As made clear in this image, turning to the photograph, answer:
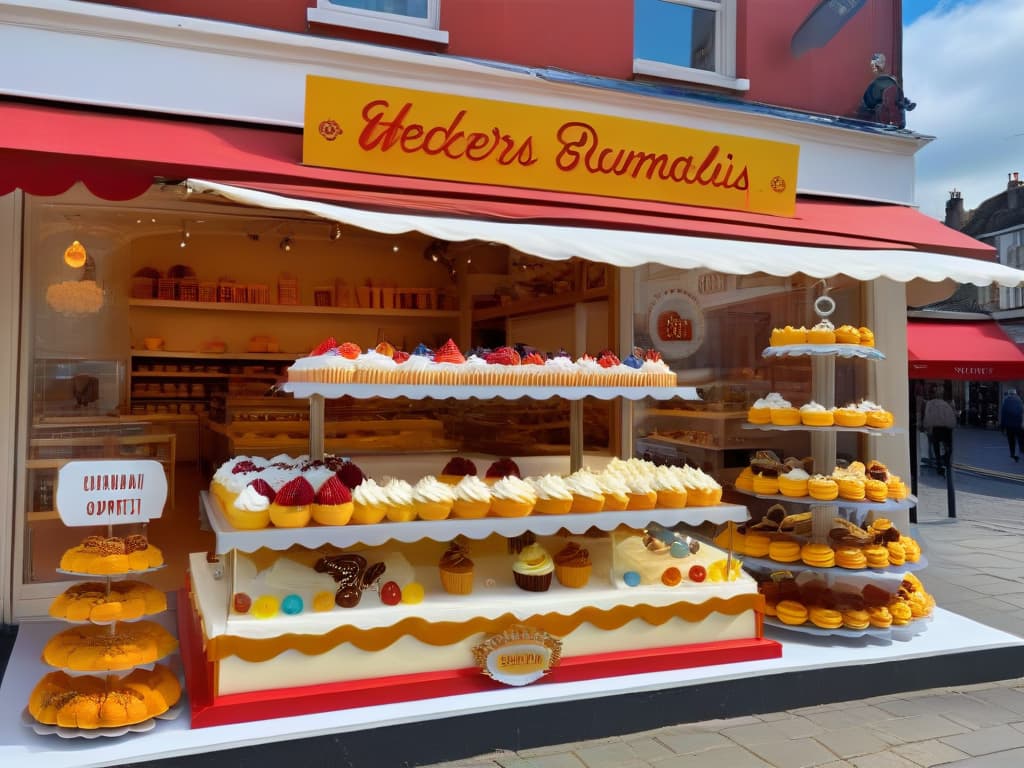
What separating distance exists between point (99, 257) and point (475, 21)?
336 cm

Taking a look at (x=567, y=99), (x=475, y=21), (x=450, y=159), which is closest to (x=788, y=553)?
(x=450, y=159)

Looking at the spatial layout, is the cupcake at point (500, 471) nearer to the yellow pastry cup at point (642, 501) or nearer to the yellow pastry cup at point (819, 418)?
the yellow pastry cup at point (642, 501)

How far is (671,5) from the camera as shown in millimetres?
6973

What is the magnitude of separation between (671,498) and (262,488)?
2167 mm

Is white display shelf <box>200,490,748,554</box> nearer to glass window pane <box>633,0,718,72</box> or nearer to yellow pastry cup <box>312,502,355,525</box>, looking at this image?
yellow pastry cup <box>312,502,355,525</box>

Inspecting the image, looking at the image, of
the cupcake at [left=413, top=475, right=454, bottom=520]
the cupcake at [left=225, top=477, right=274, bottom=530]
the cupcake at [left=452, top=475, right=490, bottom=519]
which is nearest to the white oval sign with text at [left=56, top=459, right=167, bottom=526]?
the cupcake at [left=225, top=477, right=274, bottom=530]

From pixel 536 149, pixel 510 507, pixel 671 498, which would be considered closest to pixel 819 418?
pixel 671 498

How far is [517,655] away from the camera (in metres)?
3.68

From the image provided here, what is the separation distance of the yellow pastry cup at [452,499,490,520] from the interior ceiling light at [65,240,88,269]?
3491 millimetres

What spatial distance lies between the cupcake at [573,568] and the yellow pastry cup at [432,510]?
76 cm

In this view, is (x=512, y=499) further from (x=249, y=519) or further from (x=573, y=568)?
(x=249, y=519)

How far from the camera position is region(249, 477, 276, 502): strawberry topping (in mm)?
3566

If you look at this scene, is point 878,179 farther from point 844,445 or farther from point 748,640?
point 748,640

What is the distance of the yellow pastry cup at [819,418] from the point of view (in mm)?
4672
